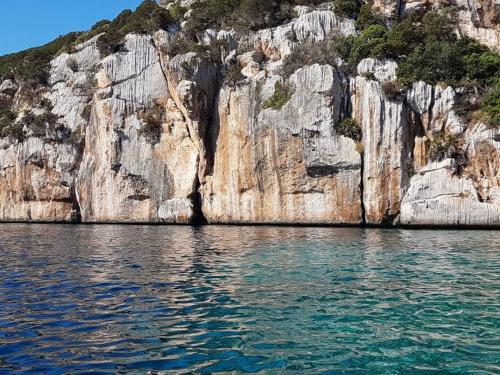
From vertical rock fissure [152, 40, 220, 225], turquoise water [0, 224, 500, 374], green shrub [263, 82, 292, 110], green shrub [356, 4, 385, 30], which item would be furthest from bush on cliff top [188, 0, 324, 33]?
turquoise water [0, 224, 500, 374]

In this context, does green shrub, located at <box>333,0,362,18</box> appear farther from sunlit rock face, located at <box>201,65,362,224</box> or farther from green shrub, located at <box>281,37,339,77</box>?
sunlit rock face, located at <box>201,65,362,224</box>

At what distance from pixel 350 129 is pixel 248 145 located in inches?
303

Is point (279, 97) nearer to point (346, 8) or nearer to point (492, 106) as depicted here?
point (346, 8)

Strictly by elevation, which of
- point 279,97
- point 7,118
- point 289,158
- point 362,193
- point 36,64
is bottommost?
point 362,193

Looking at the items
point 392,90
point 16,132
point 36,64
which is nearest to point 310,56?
point 392,90

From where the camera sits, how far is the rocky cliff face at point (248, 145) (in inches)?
1291

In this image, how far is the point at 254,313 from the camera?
970 cm

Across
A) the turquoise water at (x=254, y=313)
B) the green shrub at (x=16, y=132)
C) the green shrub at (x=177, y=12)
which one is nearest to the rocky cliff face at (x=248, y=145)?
the green shrub at (x=16, y=132)

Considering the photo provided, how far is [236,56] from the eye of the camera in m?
41.5

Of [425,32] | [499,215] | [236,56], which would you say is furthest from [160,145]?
Answer: [499,215]

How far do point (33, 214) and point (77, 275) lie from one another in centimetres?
3705

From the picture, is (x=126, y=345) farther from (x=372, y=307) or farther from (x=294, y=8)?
(x=294, y=8)

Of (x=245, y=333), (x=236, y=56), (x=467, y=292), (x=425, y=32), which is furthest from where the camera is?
(x=236, y=56)

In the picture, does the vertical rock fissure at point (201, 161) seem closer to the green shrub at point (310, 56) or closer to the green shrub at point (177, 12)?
the green shrub at point (310, 56)
